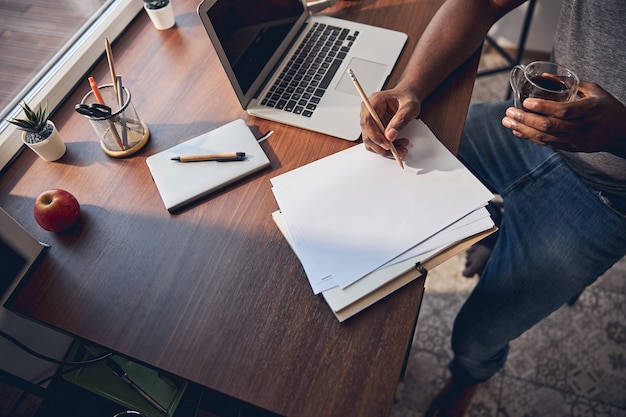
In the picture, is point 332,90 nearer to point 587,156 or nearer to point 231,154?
point 231,154

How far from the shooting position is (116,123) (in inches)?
37.4

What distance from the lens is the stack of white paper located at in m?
0.79

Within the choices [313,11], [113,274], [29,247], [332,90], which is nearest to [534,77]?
[332,90]

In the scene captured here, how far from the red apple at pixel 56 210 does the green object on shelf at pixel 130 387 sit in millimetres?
330

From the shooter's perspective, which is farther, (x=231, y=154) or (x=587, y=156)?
(x=587, y=156)

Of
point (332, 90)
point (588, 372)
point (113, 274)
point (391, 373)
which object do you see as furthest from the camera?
point (588, 372)

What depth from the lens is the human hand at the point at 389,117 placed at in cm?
90

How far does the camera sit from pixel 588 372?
1.46m

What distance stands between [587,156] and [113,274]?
40.3 inches

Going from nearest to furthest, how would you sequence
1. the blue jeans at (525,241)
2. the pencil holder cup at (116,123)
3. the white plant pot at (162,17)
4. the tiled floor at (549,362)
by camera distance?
the pencil holder cup at (116,123)
the blue jeans at (525,241)
the white plant pot at (162,17)
the tiled floor at (549,362)

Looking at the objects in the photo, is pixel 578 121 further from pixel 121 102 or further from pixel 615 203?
pixel 121 102

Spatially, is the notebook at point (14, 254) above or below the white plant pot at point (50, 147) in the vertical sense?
below

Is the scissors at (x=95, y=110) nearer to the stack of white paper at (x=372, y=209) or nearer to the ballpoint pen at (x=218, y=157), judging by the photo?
the ballpoint pen at (x=218, y=157)

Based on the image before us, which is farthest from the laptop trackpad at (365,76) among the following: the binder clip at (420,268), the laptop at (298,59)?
the binder clip at (420,268)
